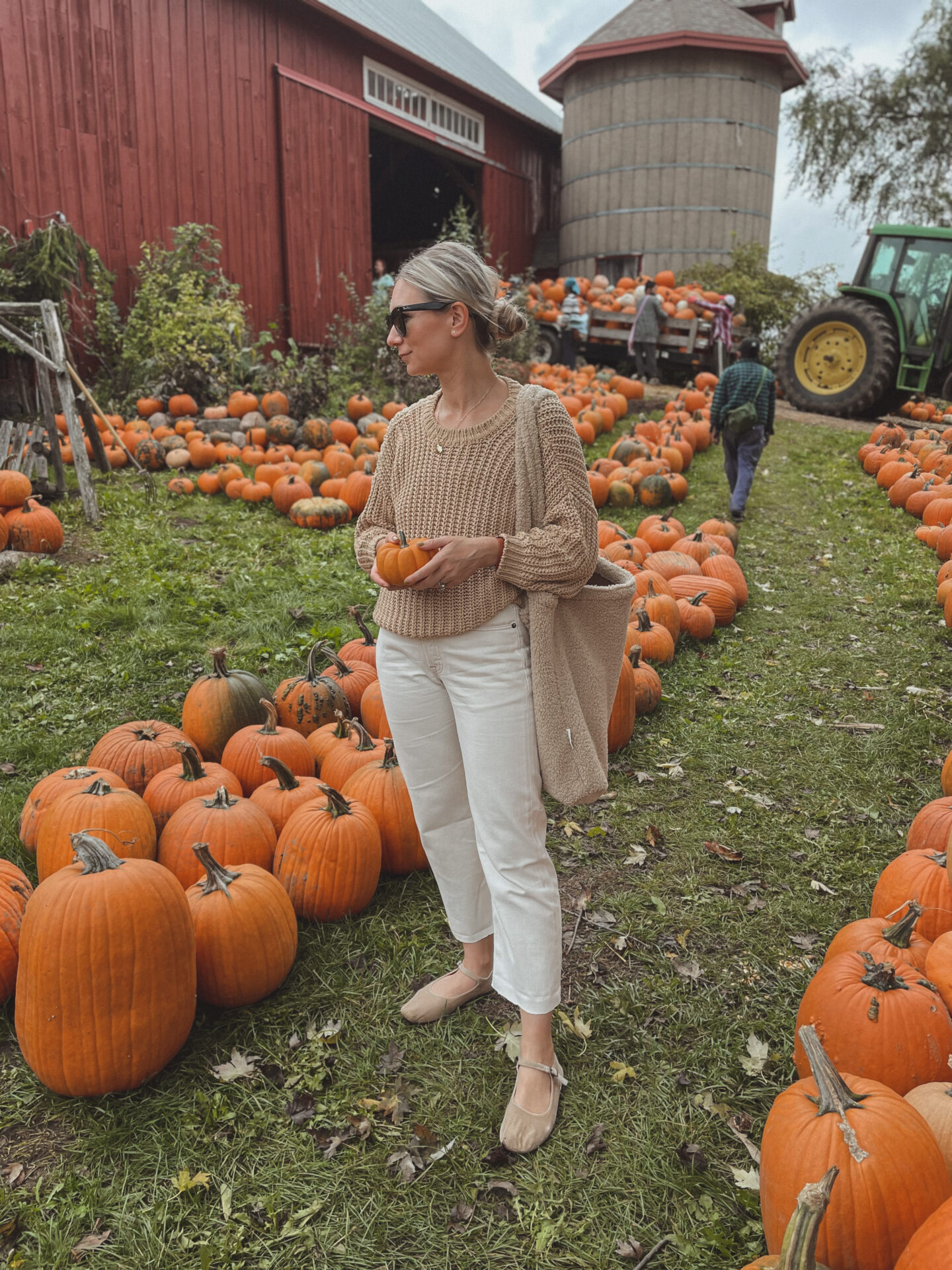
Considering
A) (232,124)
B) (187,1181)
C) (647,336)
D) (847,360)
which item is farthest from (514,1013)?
(647,336)

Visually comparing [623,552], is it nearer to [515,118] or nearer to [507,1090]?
[507,1090]

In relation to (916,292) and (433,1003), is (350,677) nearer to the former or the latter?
(433,1003)

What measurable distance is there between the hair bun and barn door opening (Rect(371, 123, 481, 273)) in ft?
59.8

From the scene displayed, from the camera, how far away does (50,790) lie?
9.69 ft

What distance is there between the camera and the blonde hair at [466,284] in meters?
2.00

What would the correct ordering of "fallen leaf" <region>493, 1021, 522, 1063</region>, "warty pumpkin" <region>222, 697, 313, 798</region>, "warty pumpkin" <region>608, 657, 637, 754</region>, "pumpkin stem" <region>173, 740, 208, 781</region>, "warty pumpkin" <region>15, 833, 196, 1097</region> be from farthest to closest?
1. "warty pumpkin" <region>608, 657, 637, 754</region>
2. "warty pumpkin" <region>222, 697, 313, 798</region>
3. "pumpkin stem" <region>173, 740, 208, 781</region>
4. "fallen leaf" <region>493, 1021, 522, 1063</region>
5. "warty pumpkin" <region>15, 833, 196, 1097</region>

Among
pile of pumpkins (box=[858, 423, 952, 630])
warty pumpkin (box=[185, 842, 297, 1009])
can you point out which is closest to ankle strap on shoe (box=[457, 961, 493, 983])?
warty pumpkin (box=[185, 842, 297, 1009])

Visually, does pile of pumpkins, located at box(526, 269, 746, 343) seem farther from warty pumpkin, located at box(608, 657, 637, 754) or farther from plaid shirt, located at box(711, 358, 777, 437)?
warty pumpkin, located at box(608, 657, 637, 754)

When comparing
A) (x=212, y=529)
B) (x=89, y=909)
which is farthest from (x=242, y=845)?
→ (x=212, y=529)

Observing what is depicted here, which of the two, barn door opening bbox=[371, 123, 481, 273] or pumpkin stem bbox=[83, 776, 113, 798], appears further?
barn door opening bbox=[371, 123, 481, 273]

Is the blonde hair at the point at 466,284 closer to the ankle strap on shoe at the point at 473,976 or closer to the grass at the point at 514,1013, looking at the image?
the ankle strap on shoe at the point at 473,976

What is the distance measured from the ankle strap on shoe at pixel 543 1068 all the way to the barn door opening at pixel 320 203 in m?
12.8

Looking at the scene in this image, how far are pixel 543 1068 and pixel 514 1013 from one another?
1.34 feet

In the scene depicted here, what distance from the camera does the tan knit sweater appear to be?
2.00 meters
